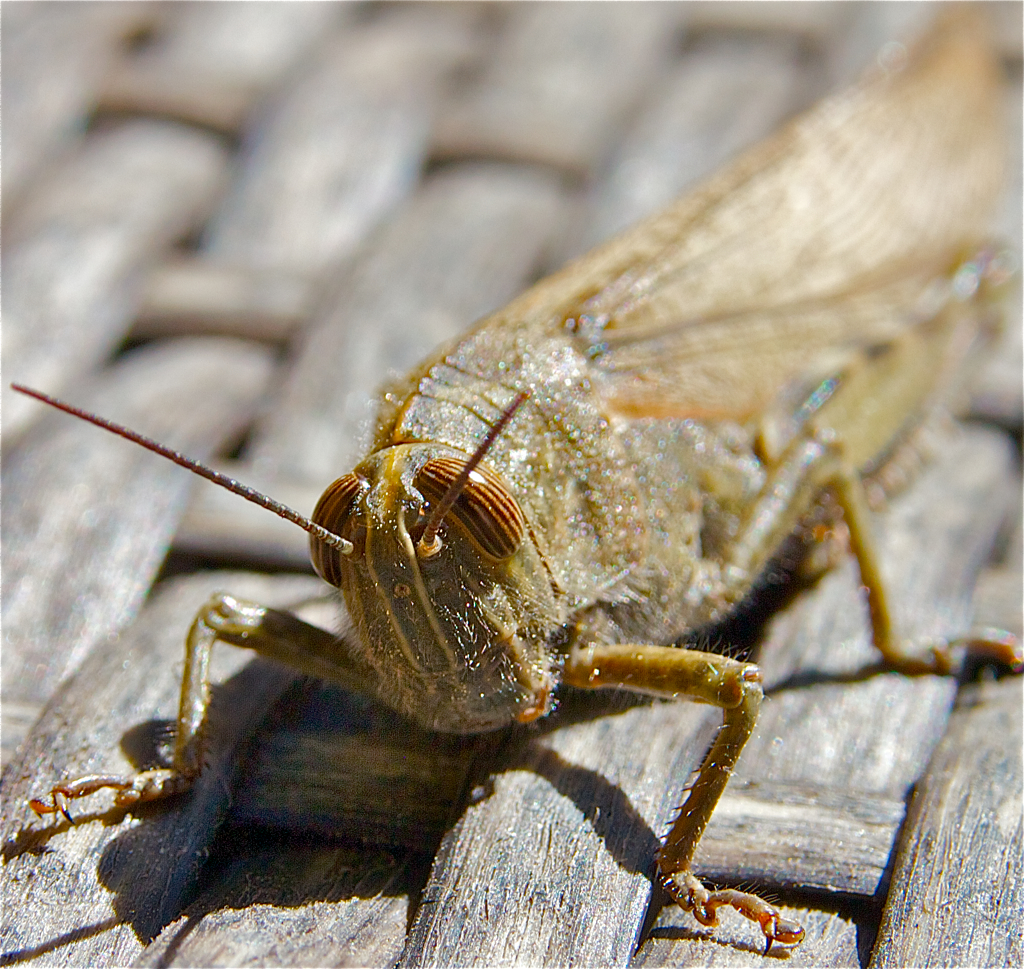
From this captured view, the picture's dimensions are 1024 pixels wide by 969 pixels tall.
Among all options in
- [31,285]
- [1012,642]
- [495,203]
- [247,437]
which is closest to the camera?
[1012,642]

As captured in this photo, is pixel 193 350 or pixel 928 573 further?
pixel 193 350

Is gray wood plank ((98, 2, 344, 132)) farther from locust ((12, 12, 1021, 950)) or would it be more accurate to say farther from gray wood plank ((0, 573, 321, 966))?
gray wood plank ((0, 573, 321, 966))

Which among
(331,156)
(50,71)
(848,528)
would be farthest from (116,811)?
(50,71)

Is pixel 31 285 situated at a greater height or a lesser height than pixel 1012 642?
greater

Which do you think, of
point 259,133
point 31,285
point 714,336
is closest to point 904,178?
point 714,336

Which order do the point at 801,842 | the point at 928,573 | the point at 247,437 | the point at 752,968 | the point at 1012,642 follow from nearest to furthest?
the point at 752,968
the point at 801,842
the point at 1012,642
the point at 928,573
the point at 247,437

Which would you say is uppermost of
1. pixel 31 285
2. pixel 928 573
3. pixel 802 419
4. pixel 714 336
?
pixel 31 285

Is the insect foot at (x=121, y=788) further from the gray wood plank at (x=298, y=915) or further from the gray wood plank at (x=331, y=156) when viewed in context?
the gray wood plank at (x=331, y=156)

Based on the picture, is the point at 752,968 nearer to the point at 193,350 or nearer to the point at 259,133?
the point at 193,350

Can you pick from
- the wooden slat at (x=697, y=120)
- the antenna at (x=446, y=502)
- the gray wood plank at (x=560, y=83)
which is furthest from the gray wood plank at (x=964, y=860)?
the gray wood plank at (x=560, y=83)
